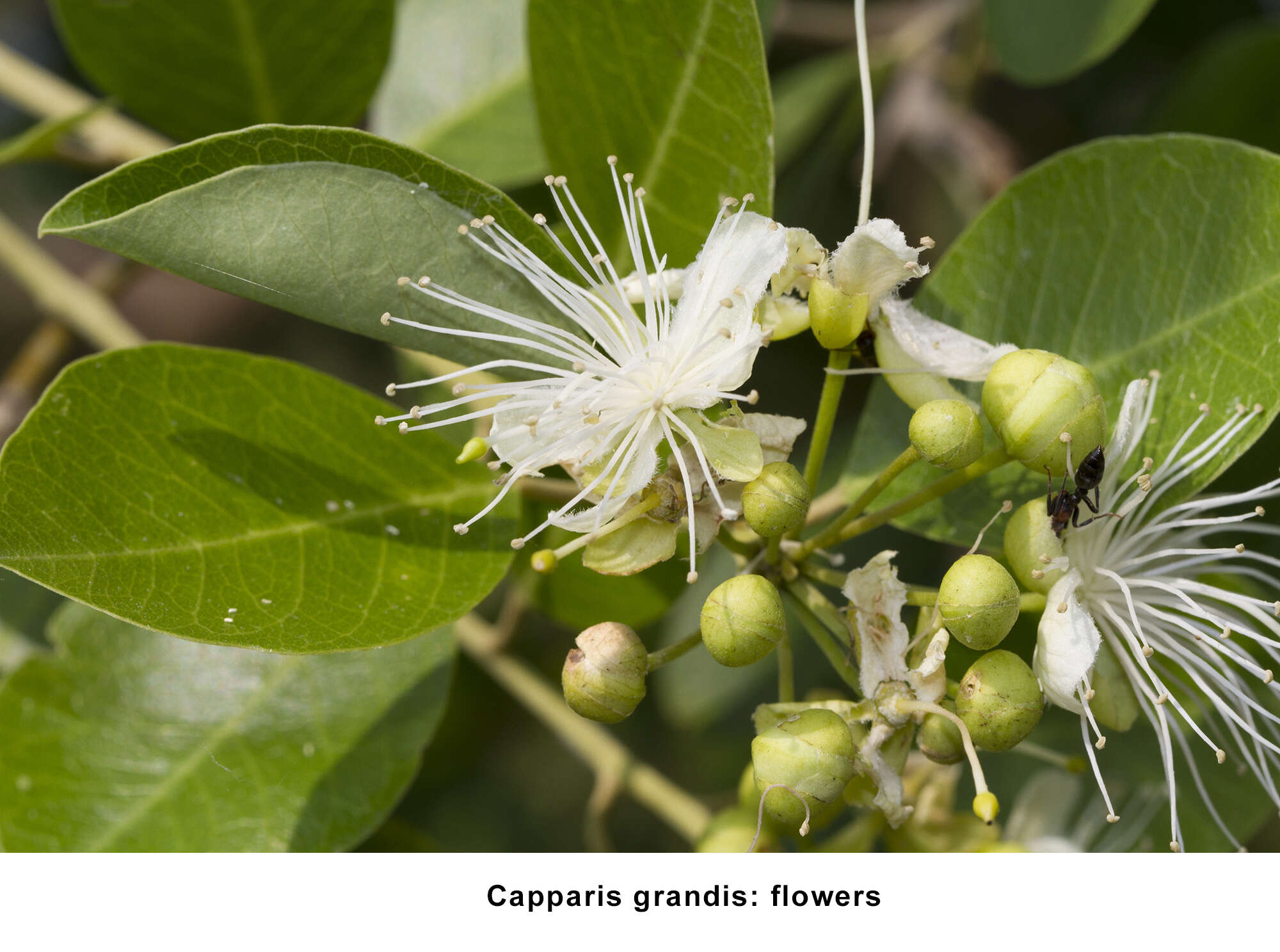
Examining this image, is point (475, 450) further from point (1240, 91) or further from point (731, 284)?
point (1240, 91)

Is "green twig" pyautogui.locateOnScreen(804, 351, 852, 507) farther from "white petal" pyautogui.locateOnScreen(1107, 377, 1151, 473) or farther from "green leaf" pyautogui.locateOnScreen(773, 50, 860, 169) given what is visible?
"green leaf" pyautogui.locateOnScreen(773, 50, 860, 169)

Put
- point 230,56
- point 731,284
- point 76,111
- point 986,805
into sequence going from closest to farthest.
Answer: point 986,805
point 731,284
point 230,56
point 76,111

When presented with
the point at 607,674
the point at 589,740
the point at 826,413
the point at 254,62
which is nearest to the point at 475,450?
the point at 607,674

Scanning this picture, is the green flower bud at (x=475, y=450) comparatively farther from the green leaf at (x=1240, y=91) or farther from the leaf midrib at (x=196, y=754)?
the green leaf at (x=1240, y=91)

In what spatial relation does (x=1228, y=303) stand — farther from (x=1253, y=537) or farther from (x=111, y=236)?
(x=111, y=236)

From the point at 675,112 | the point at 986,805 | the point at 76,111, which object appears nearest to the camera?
the point at 986,805

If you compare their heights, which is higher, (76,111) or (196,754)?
(76,111)

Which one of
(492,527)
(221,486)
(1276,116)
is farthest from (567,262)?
(1276,116)

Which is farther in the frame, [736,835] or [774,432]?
[736,835]
